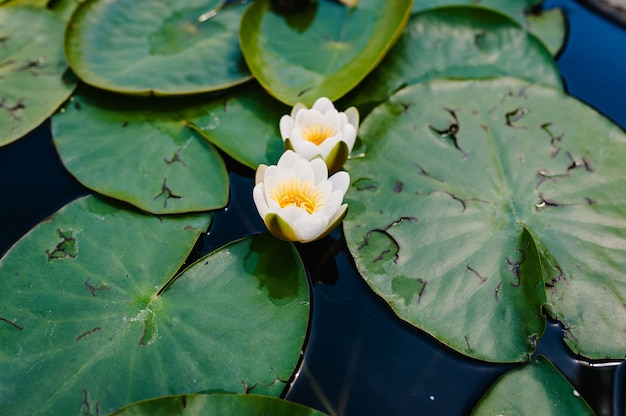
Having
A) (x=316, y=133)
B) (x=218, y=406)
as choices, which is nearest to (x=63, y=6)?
(x=316, y=133)

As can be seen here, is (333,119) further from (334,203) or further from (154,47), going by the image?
(154,47)

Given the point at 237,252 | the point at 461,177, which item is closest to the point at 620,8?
the point at 461,177

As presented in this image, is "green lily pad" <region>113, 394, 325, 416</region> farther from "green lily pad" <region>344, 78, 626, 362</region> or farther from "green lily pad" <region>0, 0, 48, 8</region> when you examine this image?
"green lily pad" <region>0, 0, 48, 8</region>

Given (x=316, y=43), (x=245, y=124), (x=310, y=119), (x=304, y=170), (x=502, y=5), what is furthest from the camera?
(x=502, y=5)

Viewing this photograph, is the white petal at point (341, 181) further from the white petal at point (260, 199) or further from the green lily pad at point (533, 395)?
the green lily pad at point (533, 395)

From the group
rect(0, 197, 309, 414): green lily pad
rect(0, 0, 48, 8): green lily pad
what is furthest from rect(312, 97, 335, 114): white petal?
rect(0, 0, 48, 8): green lily pad
